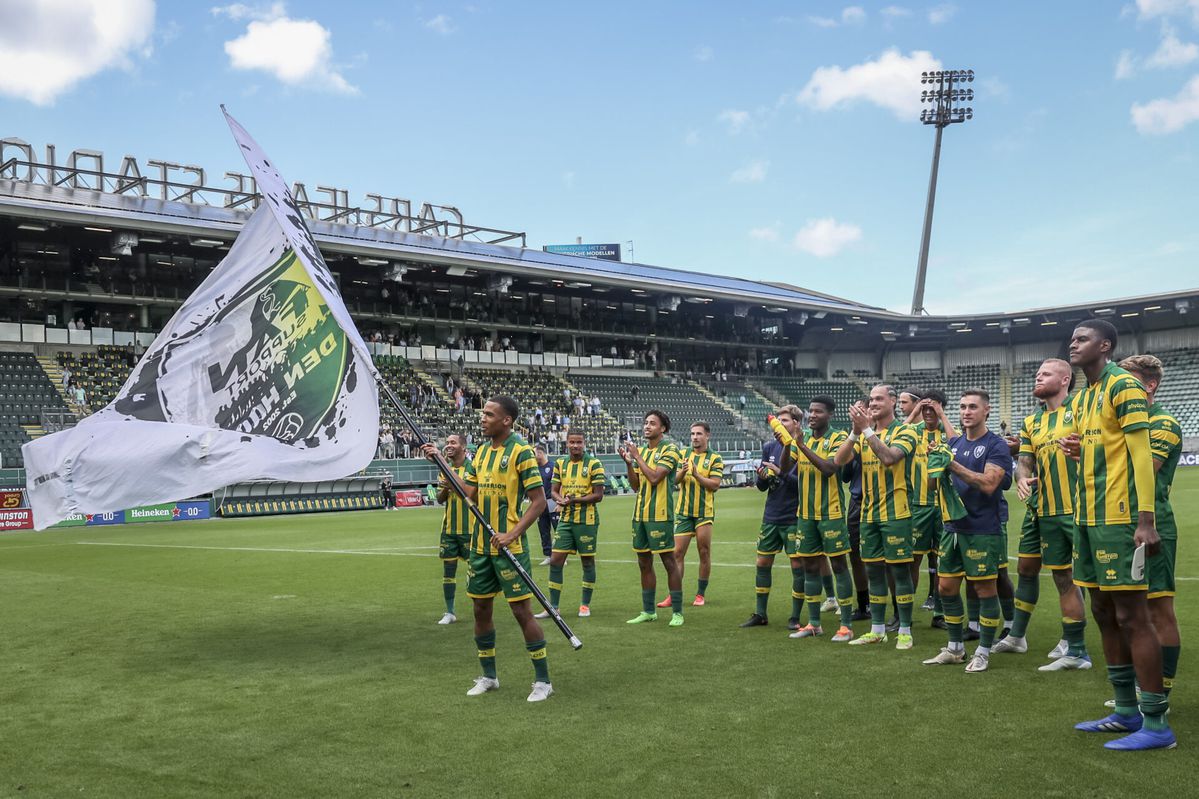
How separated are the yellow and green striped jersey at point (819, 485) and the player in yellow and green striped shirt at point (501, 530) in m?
3.07

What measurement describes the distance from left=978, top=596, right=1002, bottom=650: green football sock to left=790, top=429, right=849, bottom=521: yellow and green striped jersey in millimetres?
1732

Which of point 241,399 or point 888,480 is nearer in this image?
point 888,480

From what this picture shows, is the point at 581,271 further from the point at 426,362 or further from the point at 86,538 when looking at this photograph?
the point at 86,538

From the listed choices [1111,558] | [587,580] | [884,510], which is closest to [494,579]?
[884,510]

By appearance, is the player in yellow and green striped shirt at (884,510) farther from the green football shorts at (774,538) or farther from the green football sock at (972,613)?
the green football shorts at (774,538)

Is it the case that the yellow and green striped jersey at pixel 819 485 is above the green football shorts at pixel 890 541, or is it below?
above

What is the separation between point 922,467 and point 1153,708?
3628 mm

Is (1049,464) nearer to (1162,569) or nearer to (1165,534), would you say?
(1165,534)

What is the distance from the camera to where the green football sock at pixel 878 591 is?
9.02m

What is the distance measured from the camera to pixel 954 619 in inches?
312

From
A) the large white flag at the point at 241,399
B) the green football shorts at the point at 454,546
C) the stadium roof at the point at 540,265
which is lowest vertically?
the green football shorts at the point at 454,546

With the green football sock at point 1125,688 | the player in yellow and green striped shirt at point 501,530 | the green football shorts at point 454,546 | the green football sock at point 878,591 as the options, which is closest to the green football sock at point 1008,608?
the green football sock at point 878,591

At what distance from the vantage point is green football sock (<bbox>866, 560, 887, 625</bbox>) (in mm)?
9016

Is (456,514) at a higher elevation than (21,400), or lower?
lower
